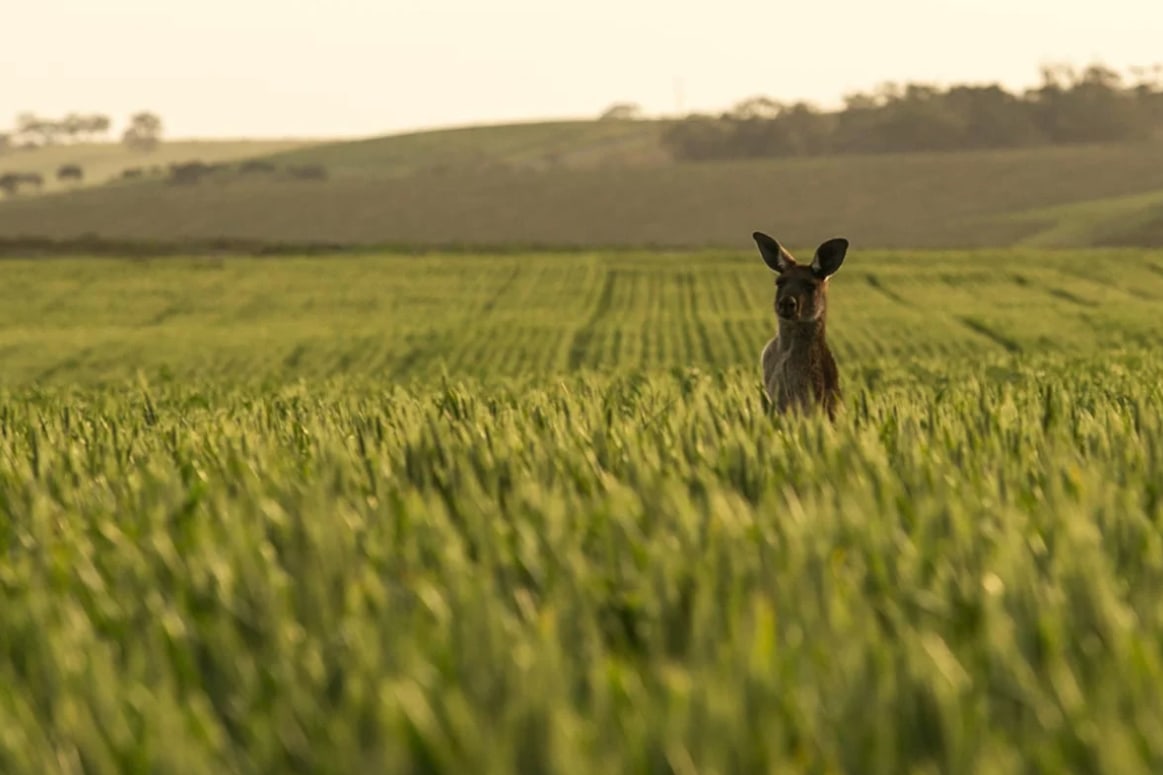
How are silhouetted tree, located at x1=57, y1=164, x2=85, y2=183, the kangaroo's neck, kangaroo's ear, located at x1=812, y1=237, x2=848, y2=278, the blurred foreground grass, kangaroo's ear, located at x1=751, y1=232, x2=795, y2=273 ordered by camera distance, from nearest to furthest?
the blurred foreground grass → kangaroo's ear, located at x1=812, y1=237, x2=848, y2=278 → kangaroo's ear, located at x1=751, y1=232, x2=795, y2=273 → the kangaroo's neck → silhouetted tree, located at x1=57, y1=164, x2=85, y2=183

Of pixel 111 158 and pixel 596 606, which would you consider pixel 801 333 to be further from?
pixel 111 158

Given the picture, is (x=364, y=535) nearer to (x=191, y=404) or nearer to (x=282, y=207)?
(x=191, y=404)

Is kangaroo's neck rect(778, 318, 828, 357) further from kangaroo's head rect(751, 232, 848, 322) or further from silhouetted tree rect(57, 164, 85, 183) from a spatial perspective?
silhouetted tree rect(57, 164, 85, 183)

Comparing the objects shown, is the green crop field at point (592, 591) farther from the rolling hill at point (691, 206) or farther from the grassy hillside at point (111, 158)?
the grassy hillside at point (111, 158)

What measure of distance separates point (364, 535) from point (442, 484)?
1.11 m

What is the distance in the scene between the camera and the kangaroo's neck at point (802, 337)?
28.9 ft

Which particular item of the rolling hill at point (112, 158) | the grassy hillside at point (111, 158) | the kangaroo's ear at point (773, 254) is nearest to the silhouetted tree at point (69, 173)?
the rolling hill at point (112, 158)

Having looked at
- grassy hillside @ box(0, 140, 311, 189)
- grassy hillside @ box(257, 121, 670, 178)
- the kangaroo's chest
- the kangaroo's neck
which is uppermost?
the kangaroo's neck

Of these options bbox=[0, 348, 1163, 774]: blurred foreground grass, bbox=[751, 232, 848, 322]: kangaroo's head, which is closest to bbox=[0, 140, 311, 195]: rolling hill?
bbox=[751, 232, 848, 322]: kangaroo's head

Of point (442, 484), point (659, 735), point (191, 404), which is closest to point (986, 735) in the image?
point (659, 735)

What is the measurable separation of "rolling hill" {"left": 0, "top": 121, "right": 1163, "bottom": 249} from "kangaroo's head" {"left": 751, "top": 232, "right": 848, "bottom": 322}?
229ft

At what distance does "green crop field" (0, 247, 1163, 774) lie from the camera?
258cm

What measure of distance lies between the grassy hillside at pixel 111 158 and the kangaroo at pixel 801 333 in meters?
174

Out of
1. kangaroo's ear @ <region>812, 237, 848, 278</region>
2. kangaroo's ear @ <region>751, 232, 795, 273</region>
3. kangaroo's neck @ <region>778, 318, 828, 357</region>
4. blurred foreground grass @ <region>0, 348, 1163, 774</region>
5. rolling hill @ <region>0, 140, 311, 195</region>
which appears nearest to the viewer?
blurred foreground grass @ <region>0, 348, 1163, 774</region>
